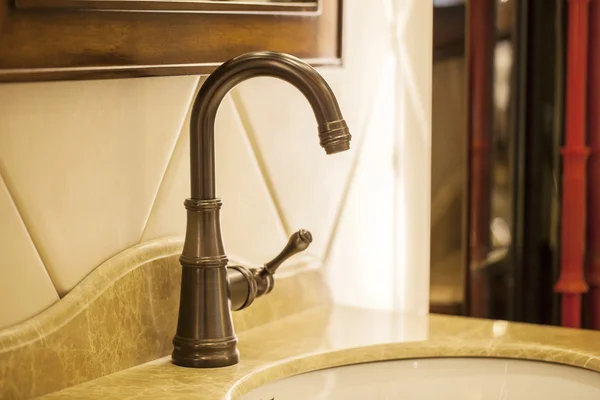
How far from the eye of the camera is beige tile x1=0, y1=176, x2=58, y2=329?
72cm

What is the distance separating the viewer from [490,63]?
5.21 feet

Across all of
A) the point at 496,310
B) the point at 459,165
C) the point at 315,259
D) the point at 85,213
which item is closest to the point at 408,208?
the point at 315,259

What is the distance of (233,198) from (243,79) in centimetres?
20

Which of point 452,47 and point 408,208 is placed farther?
point 452,47

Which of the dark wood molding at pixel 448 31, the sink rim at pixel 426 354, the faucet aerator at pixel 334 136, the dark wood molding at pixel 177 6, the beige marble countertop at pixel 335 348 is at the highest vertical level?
the dark wood molding at pixel 448 31

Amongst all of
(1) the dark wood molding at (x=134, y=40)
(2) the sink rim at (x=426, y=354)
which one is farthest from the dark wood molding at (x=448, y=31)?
(2) the sink rim at (x=426, y=354)

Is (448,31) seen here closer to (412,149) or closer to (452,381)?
(412,149)

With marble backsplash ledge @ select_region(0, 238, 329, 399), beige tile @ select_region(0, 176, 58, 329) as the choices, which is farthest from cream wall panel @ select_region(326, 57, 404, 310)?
beige tile @ select_region(0, 176, 58, 329)

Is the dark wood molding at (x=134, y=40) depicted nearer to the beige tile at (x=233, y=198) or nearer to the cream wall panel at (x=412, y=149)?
the beige tile at (x=233, y=198)

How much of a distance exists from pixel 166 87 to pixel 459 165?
0.82 meters

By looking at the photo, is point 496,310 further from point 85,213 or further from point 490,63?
point 85,213

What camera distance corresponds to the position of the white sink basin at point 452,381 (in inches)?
35.2

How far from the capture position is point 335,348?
2.99ft

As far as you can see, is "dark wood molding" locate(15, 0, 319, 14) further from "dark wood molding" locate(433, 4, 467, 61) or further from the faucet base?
"dark wood molding" locate(433, 4, 467, 61)
